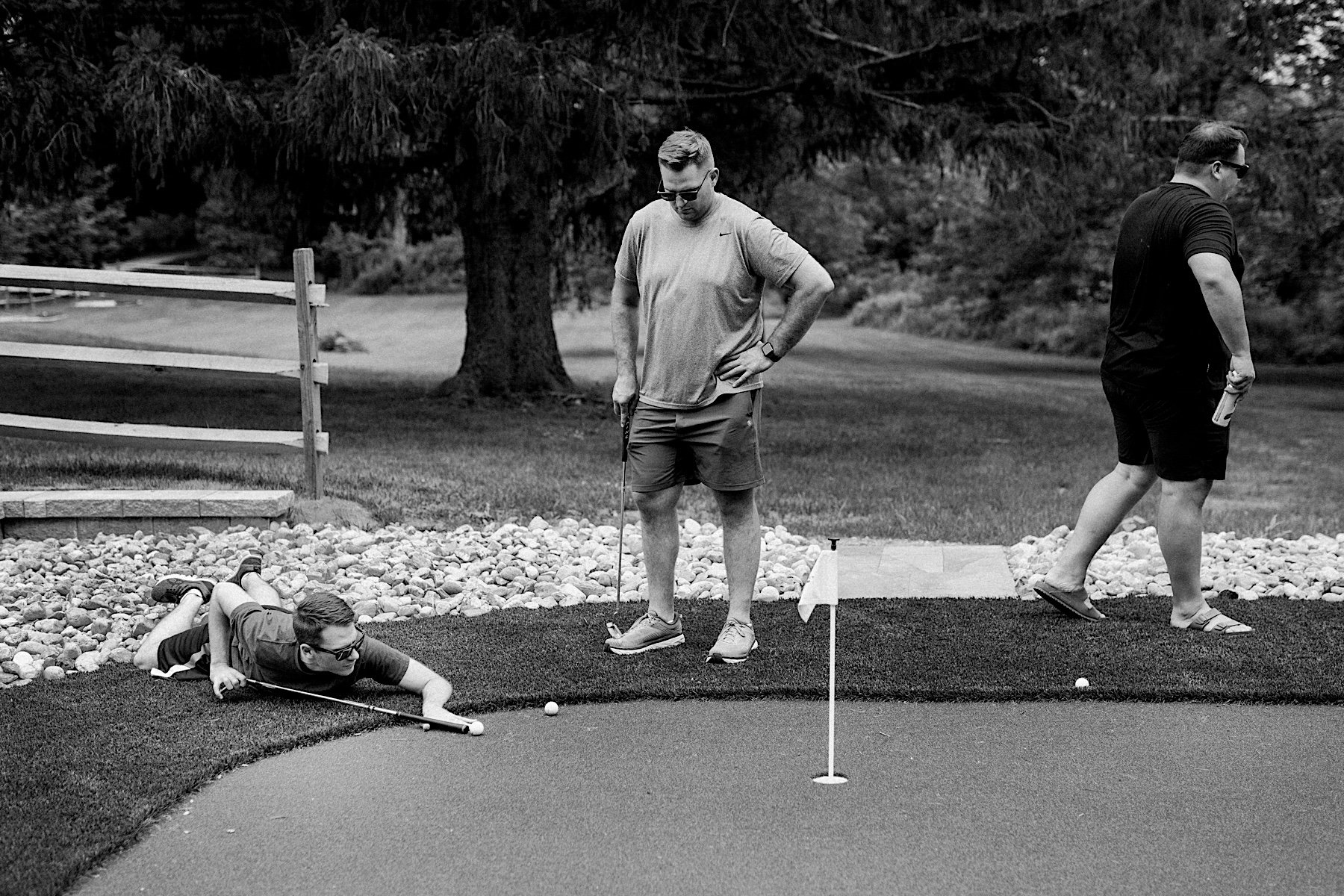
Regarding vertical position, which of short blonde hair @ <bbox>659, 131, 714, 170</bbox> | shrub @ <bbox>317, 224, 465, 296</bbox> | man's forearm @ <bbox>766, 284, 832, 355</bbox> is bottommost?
shrub @ <bbox>317, 224, 465, 296</bbox>

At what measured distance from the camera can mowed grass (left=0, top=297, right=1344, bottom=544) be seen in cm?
895

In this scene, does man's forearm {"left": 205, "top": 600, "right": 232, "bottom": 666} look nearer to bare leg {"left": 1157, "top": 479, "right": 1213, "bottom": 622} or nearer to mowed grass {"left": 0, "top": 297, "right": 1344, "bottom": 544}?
mowed grass {"left": 0, "top": 297, "right": 1344, "bottom": 544}

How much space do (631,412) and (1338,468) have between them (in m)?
9.39

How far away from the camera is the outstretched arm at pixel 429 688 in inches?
182

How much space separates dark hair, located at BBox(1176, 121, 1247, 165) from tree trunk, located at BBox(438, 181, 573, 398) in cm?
989

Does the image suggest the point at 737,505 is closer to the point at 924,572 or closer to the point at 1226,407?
the point at 1226,407

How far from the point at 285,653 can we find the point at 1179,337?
11.0 ft

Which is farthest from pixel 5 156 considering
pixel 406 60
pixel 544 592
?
pixel 544 592

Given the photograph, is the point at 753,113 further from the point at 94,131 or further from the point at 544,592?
the point at 544,592

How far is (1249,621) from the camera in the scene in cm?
592

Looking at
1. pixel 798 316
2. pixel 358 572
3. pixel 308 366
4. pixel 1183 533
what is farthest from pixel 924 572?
pixel 308 366

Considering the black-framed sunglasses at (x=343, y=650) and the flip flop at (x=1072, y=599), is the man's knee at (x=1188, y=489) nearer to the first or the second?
the flip flop at (x=1072, y=599)

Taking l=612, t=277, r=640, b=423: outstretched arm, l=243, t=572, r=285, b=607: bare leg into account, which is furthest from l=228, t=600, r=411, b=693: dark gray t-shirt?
l=612, t=277, r=640, b=423: outstretched arm

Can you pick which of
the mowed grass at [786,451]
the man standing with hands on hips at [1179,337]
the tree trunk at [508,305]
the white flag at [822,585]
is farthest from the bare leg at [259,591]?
the tree trunk at [508,305]
